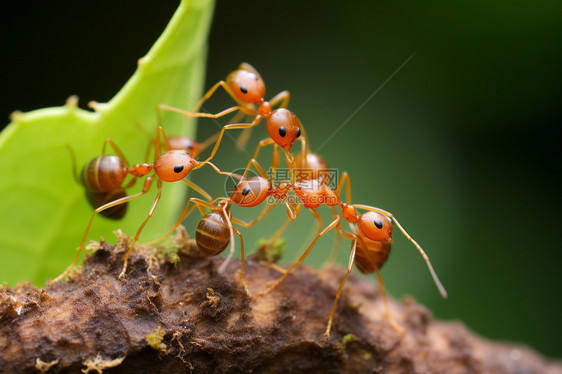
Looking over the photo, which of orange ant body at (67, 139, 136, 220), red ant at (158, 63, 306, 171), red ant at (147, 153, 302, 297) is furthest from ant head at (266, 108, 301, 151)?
orange ant body at (67, 139, 136, 220)

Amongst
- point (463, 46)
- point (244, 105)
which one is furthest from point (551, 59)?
point (244, 105)

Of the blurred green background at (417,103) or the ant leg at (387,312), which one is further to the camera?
the blurred green background at (417,103)

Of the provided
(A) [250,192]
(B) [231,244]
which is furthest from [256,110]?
(B) [231,244]

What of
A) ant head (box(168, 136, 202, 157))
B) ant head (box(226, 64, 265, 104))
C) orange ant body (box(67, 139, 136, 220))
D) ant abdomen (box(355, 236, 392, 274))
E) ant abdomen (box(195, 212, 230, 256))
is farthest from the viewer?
ant head (box(226, 64, 265, 104))

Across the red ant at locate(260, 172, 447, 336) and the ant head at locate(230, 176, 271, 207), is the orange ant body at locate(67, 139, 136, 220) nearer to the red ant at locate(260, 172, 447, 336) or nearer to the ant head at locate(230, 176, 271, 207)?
the ant head at locate(230, 176, 271, 207)

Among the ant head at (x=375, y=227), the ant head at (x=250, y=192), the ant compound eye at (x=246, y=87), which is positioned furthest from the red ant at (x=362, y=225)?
the ant compound eye at (x=246, y=87)

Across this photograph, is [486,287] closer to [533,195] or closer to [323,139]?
[533,195]

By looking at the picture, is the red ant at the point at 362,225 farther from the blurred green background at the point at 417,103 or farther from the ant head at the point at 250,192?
the blurred green background at the point at 417,103
